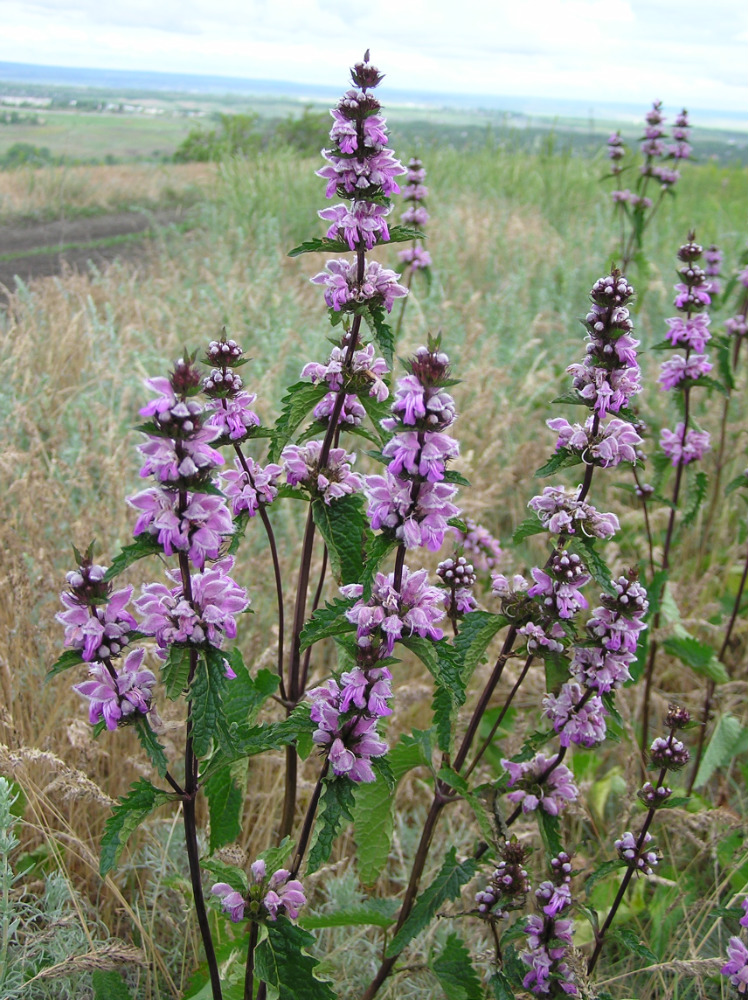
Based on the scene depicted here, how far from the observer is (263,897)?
5.23 ft

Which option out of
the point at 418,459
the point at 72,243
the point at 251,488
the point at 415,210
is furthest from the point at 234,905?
the point at 72,243

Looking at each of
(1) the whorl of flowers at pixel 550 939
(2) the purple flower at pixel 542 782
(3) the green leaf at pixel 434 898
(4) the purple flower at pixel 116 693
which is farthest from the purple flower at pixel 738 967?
(4) the purple flower at pixel 116 693

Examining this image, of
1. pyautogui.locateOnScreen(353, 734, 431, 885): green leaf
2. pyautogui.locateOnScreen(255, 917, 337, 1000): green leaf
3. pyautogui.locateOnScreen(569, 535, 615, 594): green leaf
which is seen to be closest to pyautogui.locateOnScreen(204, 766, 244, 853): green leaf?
pyautogui.locateOnScreen(353, 734, 431, 885): green leaf

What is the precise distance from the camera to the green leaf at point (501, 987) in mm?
1734

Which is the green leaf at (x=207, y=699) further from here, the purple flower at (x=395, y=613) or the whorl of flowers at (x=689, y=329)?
the whorl of flowers at (x=689, y=329)

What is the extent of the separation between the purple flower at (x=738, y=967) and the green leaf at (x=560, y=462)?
1.26 meters

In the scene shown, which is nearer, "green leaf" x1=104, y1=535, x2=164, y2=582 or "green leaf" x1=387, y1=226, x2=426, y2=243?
"green leaf" x1=104, y1=535, x2=164, y2=582

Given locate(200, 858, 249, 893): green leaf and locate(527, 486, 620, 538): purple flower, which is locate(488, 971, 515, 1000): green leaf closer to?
Answer: locate(200, 858, 249, 893): green leaf

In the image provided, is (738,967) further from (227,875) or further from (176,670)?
(176,670)

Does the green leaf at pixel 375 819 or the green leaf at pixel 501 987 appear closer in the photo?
the green leaf at pixel 501 987

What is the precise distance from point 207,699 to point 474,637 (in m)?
0.68

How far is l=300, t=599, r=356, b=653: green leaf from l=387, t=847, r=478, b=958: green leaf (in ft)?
2.13

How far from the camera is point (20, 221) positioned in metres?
9.00

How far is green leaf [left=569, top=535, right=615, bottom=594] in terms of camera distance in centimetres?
155
